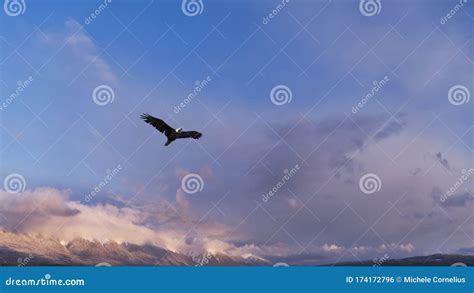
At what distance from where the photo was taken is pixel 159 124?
45594mm

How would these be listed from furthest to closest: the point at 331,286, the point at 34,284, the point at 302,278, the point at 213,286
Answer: the point at 302,278, the point at 213,286, the point at 331,286, the point at 34,284

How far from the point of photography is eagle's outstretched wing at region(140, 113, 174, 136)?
45.1 m

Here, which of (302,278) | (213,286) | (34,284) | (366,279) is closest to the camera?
(34,284)

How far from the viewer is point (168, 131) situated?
1823 inches

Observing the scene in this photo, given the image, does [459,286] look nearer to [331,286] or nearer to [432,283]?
[432,283]

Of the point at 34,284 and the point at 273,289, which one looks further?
the point at 273,289

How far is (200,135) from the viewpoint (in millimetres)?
47406

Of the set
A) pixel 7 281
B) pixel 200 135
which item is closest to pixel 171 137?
pixel 200 135

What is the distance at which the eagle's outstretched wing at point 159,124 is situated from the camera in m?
45.1

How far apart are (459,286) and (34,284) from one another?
89.2ft

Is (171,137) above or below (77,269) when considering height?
above

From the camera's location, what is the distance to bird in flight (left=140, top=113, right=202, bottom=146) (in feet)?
148

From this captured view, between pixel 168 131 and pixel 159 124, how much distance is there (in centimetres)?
104

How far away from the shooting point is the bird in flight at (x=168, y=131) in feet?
148
